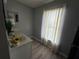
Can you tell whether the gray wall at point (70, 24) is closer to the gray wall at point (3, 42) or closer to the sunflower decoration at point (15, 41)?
the sunflower decoration at point (15, 41)

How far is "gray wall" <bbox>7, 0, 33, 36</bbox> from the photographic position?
3.09 metres

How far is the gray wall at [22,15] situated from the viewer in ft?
10.1

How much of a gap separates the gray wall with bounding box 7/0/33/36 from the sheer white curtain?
137cm

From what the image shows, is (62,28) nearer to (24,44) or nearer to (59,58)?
(59,58)

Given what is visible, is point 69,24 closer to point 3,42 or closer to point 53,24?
point 53,24

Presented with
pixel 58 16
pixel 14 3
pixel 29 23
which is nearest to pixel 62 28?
pixel 58 16

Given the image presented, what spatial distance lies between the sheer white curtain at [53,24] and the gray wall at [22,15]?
1.37m

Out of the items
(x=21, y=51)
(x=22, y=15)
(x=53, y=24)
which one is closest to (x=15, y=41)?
(x=21, y=51)

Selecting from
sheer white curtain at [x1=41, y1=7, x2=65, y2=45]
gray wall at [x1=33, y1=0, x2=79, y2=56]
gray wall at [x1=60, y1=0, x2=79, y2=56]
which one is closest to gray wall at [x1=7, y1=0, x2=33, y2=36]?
sheer white curtain at [x1=41, y1=7, x2=65, y2=45]

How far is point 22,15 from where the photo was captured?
3.52 m

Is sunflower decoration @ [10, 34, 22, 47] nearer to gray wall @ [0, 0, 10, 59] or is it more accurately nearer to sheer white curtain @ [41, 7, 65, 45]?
gray wall @ [0, 0, 10, 59]

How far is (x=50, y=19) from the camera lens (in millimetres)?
2594

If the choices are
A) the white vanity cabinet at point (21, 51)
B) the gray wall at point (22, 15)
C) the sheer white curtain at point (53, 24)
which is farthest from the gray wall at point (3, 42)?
the gray wall at point (22, 15)

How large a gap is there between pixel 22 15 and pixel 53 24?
214 centimetres
